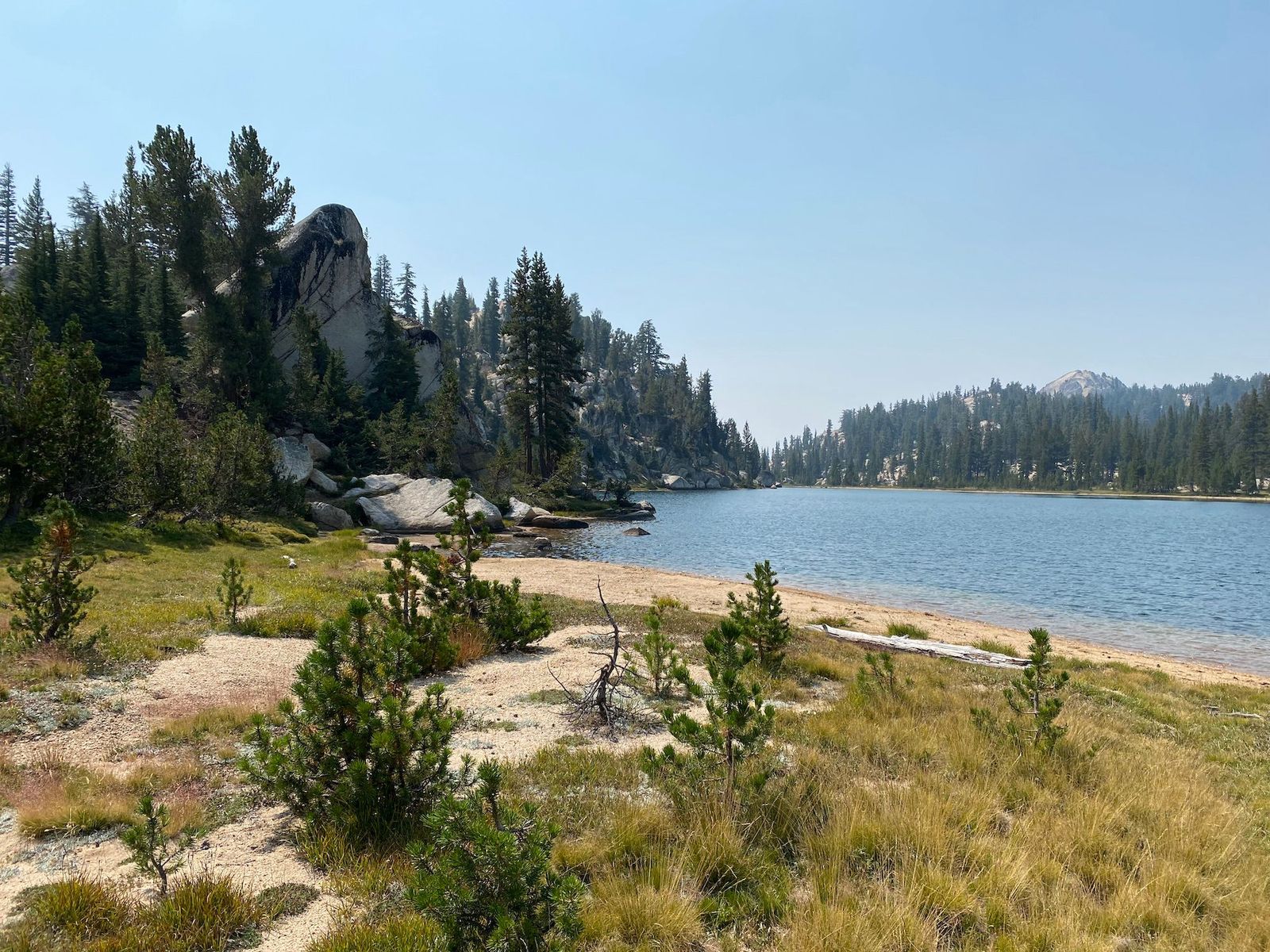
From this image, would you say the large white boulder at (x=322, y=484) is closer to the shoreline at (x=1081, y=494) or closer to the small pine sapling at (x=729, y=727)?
the small pine sapling at (x=729, y=727)

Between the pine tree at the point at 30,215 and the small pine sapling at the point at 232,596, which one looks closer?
the small pine sapling at the point at 232,596

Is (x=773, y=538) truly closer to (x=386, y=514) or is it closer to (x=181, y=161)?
(x=386, y=514)

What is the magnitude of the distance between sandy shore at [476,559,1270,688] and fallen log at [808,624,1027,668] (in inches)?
86.1

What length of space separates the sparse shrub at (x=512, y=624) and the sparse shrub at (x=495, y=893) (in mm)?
8078

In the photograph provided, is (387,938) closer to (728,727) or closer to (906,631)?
Answer: (728,727)

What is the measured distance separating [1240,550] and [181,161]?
8059 centimetres

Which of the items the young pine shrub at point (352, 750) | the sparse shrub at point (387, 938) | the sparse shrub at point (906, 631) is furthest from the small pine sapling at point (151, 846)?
the sparse shrub at point (906, 631)

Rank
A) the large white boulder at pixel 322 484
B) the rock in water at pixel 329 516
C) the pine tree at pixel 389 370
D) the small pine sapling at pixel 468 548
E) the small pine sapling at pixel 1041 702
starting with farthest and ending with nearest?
the pine tree at pixel 389 370, the large white boulder at pixel 322 484, the rock in water at pixel 329 516, the small pine sapling at pixel 468 548, the small pine sapling at pixel 1041 702

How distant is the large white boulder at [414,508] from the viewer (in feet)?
116

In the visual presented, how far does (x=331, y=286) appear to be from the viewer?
57969 mm

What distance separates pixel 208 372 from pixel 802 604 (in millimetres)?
41748

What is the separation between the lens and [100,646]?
9.66 meters

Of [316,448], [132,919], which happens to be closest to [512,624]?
[132,919]

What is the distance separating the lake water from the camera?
74.1ft
